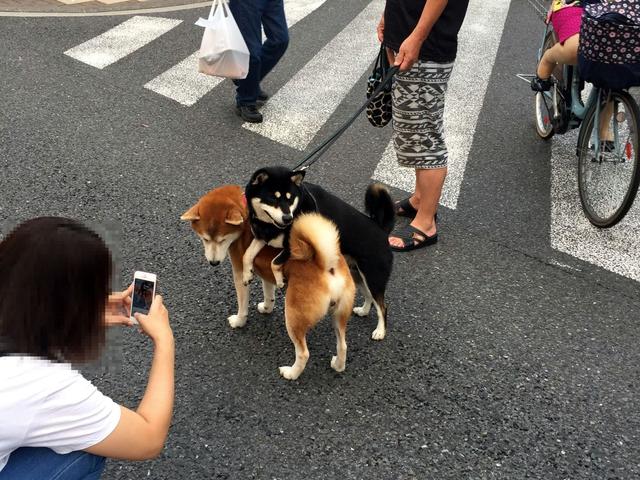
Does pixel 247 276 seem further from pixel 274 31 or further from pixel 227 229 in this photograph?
pixel 274 31

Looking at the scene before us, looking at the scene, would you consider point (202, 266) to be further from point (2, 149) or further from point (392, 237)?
point (2, 149)

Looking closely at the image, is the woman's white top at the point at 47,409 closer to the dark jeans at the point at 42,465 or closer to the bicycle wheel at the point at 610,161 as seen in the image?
the dark jeans at the point at 42,465

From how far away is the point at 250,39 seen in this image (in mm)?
4930

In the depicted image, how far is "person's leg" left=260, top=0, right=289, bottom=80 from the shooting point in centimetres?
500

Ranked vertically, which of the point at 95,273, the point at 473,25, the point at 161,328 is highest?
the point at 95,273


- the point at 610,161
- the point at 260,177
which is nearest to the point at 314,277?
the point at 260,177

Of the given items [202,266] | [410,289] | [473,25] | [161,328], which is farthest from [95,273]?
[473,25]

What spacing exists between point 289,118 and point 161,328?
372 cm

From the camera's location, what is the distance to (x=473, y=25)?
762 centimetres

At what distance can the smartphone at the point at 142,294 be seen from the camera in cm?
191

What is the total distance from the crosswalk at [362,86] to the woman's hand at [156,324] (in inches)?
110

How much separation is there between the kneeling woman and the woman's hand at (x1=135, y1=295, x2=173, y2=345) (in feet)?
0.72

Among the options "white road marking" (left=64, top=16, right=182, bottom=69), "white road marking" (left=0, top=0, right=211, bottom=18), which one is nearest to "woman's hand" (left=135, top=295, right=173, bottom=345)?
"white road marking" (left=64, top=16, right=182, bottom=69)

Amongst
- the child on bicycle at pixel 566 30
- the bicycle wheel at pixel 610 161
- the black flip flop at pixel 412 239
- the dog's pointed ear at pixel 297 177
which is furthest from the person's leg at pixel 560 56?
the dog's pointed ear at pixel 297 177
